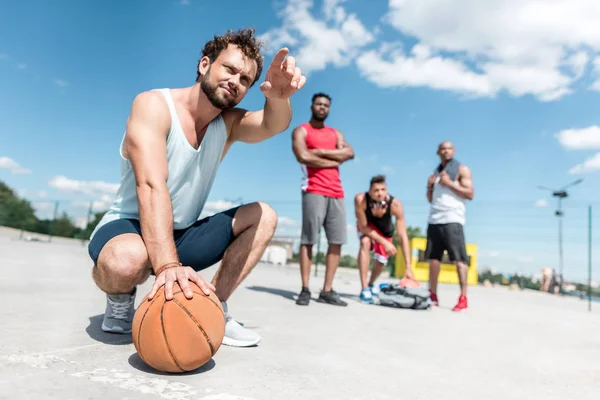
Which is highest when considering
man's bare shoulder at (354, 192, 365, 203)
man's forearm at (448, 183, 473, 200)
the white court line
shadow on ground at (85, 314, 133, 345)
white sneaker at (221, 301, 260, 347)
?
man's forearm at (448, 183, 473, 200)

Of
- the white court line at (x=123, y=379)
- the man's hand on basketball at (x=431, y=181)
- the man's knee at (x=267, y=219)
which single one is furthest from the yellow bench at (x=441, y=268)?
the white court line at (x=123, y=379)

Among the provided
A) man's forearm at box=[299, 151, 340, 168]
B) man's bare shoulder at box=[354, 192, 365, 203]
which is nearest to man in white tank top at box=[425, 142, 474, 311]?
man's bare shoulder at box=[354, 192, 365, 203]

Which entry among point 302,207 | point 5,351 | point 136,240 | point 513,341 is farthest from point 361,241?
point 5,351

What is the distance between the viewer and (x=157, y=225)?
1.78 metres

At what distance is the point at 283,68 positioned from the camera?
223 cm

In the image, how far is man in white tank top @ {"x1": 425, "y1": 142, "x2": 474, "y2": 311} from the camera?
4.89 meters

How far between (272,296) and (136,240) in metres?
2.74

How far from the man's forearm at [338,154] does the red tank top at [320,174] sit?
0.08 metres

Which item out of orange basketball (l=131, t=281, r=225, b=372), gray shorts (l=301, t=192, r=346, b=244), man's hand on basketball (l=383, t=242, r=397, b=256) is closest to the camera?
orange basketball (l=131, t=281, r=225, b=372)

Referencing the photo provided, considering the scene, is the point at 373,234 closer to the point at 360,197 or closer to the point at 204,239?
the point at 360,197

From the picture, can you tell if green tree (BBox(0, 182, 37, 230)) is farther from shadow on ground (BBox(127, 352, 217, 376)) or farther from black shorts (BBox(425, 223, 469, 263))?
shadow on ground (BBox(127, 352, 217, 376))

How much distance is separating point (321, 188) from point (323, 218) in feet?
0.96

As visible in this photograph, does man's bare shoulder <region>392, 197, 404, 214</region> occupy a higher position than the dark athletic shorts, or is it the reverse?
man's bare shoulder <region>392, 197, 404, 214</region>

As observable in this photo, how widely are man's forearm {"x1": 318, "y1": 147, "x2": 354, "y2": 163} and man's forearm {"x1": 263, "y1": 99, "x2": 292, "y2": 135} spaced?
1.84 meters
